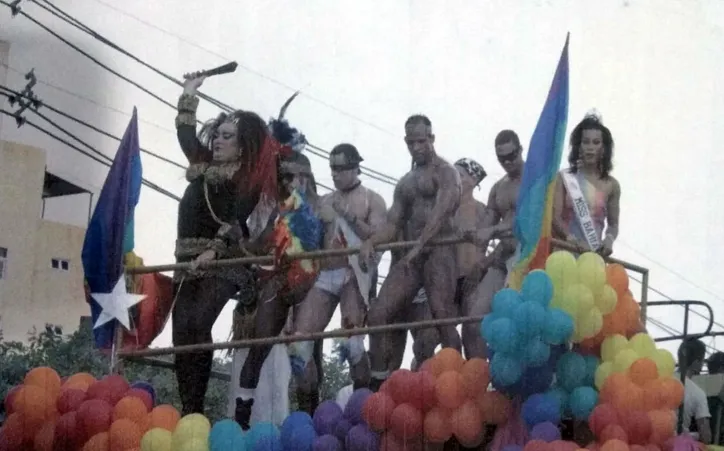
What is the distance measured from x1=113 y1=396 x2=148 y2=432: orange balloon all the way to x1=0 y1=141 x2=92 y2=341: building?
11.3 feet

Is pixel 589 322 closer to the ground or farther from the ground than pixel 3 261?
closer to the ground

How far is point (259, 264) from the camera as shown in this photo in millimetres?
6594

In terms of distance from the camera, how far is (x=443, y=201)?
6398 mm

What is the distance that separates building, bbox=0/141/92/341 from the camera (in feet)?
33.3

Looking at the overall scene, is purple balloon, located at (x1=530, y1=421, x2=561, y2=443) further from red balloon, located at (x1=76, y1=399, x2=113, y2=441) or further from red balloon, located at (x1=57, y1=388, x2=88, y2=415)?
red balloon, located at (x1=57, y1=388, x2=88, y2=415)

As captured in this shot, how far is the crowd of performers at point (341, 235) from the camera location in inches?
253

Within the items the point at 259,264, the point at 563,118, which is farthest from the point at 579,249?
the point at 259,264

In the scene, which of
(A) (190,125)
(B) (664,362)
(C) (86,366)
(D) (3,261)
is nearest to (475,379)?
(B) (664,362)

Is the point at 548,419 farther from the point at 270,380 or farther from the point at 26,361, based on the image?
the point at 26,361

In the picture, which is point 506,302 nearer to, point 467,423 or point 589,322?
point 589,322

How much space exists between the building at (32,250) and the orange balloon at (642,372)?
502cm

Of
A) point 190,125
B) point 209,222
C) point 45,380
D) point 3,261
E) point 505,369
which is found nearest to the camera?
point 505,369

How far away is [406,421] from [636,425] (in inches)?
38.7

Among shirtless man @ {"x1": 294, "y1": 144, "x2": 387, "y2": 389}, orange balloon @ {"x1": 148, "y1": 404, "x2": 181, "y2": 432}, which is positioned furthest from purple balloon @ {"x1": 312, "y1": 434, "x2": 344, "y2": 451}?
orange balloon @ {"x1": 148, "y1": 404, "x2": 181, "y2": 432}
